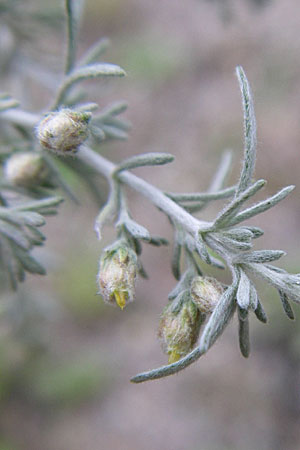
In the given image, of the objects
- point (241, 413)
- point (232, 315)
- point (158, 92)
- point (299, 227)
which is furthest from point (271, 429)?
point (158, 92)

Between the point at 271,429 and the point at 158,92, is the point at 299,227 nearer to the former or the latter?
the point at 271,429

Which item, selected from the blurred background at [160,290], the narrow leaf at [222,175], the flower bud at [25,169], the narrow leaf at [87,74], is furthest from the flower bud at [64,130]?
the blurred background at [160,290]

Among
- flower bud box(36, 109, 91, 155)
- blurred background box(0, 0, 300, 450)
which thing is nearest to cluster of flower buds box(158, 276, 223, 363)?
flower bud box(36, 109, 91, 155)

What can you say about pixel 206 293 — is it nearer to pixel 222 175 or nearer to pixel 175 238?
pixel 175 238

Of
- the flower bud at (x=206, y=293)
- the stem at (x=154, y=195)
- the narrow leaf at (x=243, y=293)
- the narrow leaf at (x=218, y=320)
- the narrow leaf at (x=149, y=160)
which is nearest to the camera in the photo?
the narrow leaf at (x=218, y=320)

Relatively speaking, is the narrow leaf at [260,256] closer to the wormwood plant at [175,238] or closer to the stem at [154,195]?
the wormwood plant at [175,238]
